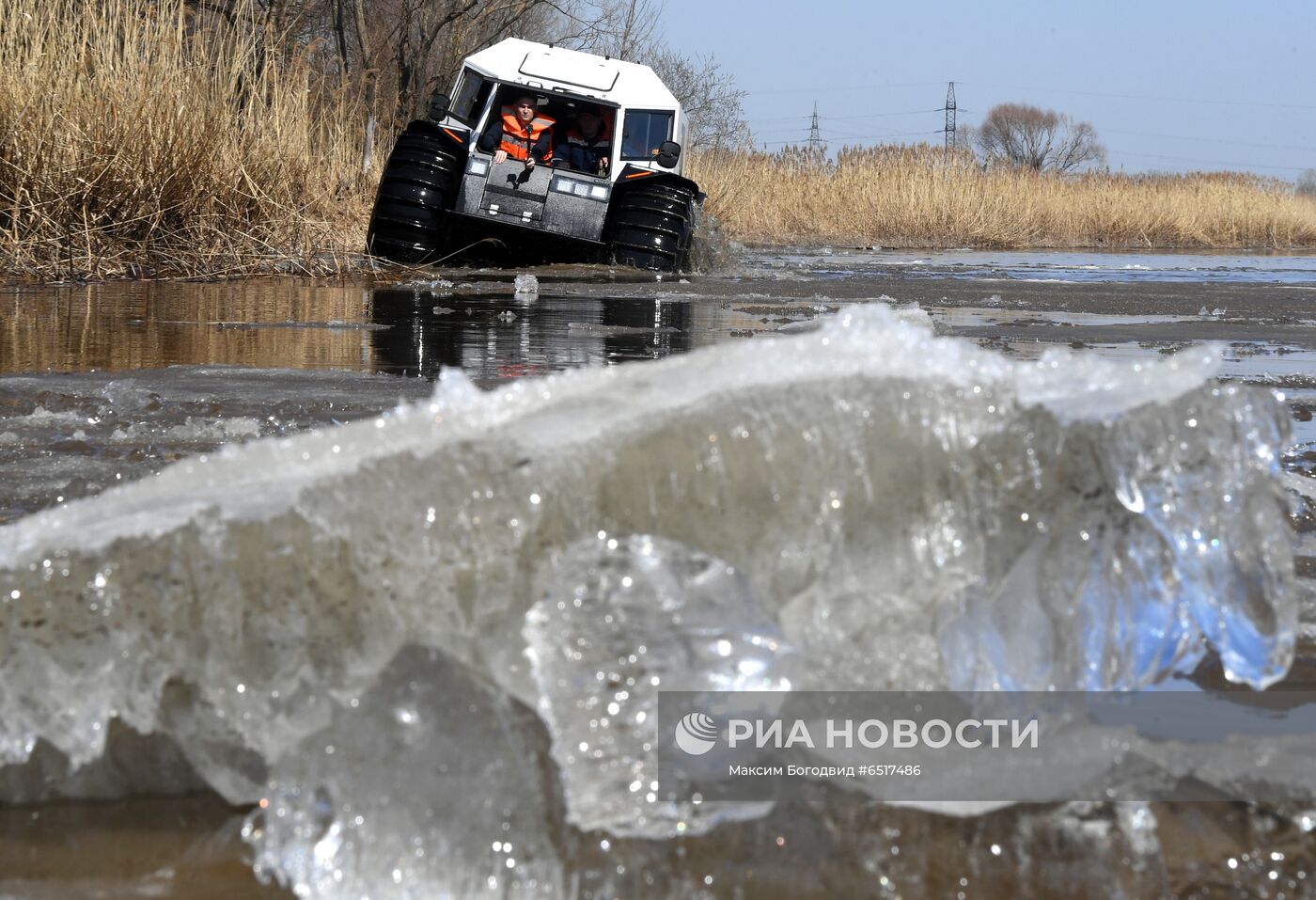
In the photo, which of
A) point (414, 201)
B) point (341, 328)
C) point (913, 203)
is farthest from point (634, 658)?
point (913, 203)

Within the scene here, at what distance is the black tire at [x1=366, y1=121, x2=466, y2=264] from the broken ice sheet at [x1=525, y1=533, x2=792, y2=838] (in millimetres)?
9378

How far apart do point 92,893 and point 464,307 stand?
643 cm

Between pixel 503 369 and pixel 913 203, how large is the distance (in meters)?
18.9

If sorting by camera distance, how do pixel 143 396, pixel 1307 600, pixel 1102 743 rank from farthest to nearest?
pixel 143 396 → pixel 1307 600 → pixel 1102 743

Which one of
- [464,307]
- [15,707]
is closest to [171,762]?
[15,707]

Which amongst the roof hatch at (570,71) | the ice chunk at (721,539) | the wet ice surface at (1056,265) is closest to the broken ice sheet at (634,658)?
the ice chunk at (721,539)

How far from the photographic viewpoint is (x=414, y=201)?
10.4 meters

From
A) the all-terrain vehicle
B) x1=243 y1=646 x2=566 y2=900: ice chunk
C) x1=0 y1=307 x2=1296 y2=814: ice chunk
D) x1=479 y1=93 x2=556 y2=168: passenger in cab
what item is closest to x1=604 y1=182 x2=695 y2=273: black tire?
the all-terrain vehicle

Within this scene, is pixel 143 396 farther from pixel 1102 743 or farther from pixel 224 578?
pixel 1102 743

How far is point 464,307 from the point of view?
756cm

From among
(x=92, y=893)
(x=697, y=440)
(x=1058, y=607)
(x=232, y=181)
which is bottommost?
(x=92, y=893)

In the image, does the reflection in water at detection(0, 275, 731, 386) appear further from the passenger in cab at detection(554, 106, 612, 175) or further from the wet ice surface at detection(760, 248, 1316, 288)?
the wet ice surface at detection(760, 248, 1316, 288)

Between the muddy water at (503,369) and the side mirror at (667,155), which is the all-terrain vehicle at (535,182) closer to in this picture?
the side mirror at (667,155)

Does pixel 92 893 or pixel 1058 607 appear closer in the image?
pixel 92 893
